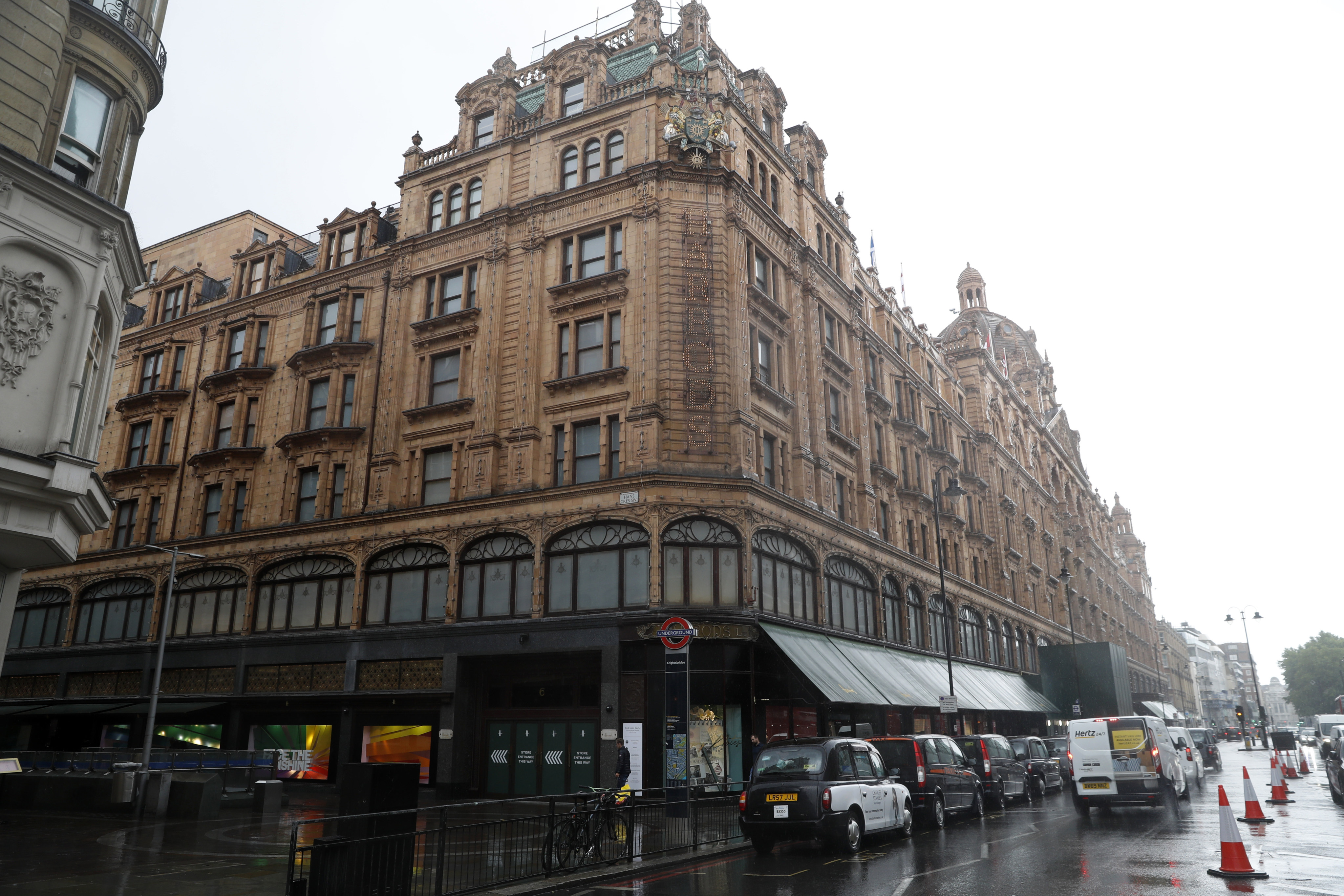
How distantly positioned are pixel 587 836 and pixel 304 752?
75.1 feet

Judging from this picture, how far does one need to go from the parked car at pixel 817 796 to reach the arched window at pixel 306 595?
2043 cm

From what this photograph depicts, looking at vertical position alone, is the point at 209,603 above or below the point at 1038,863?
above

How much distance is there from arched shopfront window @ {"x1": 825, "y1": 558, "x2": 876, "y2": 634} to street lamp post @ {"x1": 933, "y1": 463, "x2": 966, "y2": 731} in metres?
2.97

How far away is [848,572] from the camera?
116 feet

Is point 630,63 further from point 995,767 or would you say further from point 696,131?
point 995,767

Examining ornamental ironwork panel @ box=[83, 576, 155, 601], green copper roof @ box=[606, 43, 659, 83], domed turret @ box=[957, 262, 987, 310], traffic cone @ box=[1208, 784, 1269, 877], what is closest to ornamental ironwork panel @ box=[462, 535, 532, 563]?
ornamental ironwork panel @ box=[83, 576, 155, 601]

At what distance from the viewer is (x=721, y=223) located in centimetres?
3139

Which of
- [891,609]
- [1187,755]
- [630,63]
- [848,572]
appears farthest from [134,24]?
[1187,755]

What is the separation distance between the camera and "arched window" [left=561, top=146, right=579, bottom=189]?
33844 millimetres

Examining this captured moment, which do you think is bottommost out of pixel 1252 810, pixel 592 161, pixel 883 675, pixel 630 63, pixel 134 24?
pixel 1252 810

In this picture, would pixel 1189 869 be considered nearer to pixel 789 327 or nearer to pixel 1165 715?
pixel 789 327

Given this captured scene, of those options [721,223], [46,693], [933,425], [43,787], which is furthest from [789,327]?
[46,693]

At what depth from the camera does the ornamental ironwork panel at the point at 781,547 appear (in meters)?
28.8

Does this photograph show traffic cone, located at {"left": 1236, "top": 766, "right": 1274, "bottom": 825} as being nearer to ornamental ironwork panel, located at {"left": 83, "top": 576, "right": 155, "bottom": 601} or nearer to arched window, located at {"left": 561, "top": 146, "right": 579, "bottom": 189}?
arched window, located at {"left": 561, "top": 146, "right": 579, "bottom": 189}
